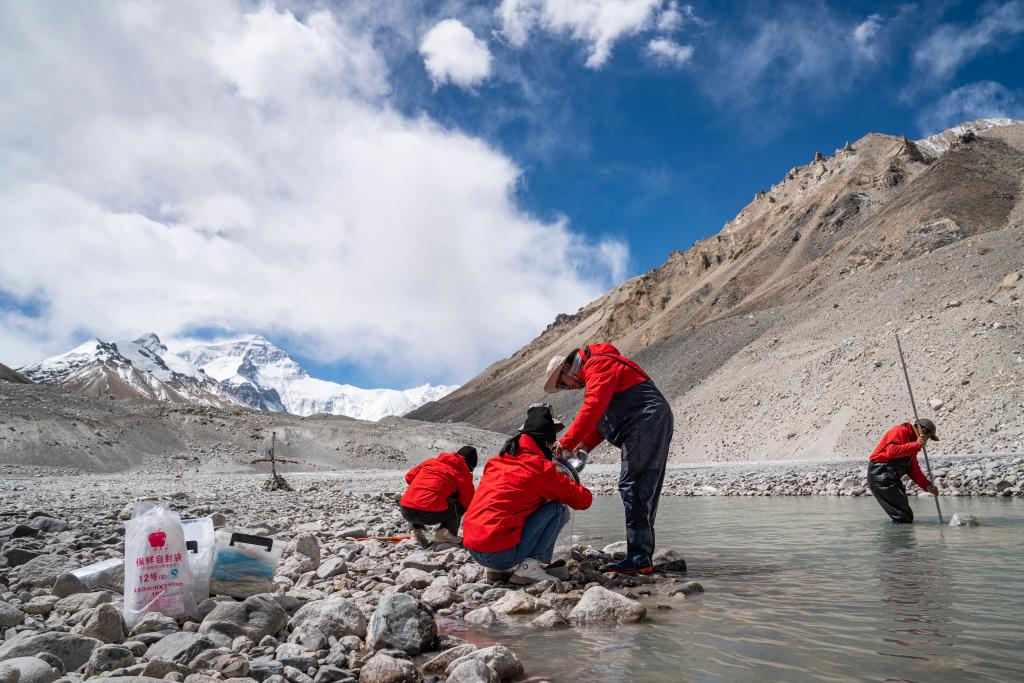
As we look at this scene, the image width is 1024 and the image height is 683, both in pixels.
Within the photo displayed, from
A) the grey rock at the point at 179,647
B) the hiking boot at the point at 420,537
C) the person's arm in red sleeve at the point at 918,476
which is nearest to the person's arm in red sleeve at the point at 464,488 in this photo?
the hiking boot at the point at 420,537

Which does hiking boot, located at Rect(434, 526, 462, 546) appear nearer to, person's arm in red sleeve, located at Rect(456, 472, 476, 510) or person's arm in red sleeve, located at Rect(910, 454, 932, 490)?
person's arm in red sleeve, located at Rect(456, 472, 476, 510)

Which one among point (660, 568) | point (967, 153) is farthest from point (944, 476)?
point (967, 153)

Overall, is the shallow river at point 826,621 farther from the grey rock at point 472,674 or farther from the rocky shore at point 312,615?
the grey rock at point 472,674

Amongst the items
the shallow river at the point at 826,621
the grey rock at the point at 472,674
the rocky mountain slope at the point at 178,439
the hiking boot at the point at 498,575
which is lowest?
the shallow river at the point at 826,621

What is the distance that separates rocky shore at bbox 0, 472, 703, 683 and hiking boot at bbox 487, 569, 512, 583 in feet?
0.16

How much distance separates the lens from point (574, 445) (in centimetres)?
587

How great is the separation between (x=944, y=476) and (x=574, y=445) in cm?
1192

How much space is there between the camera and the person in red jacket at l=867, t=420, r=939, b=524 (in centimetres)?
912

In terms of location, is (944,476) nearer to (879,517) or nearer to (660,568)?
(879,517)

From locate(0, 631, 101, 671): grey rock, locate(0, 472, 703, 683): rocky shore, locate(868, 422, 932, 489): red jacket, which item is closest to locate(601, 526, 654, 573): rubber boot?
locate(0, 472, 703, 683): rocky shore

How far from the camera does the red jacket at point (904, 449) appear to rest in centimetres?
929

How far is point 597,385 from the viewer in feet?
19.4

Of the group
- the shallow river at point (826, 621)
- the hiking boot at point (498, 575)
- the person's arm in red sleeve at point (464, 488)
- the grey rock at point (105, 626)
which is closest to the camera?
the shallow river at point (826, 621)

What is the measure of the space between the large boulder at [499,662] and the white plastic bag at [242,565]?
76.4 inches
